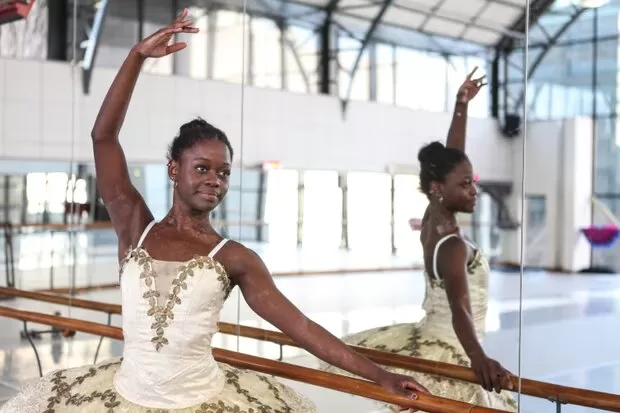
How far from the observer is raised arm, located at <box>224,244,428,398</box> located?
2086mm

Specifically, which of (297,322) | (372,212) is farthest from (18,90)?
(297,322)

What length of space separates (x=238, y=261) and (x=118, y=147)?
571 millimetres

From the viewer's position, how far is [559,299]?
11.8ft

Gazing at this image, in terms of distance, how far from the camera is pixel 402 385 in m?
2.06

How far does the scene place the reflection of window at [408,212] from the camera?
3.61 meters

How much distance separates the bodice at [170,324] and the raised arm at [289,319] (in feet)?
0.19

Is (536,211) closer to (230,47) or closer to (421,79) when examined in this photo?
(421,79)

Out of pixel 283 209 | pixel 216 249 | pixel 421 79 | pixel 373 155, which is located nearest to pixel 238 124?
pixel 283 209

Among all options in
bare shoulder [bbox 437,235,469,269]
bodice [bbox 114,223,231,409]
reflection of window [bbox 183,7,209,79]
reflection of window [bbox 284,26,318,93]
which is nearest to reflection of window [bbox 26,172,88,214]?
reflection of window [bbox 183,7,209,79]

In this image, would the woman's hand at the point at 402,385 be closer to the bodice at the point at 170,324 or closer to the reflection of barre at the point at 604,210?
the bodice at the point at 170,324

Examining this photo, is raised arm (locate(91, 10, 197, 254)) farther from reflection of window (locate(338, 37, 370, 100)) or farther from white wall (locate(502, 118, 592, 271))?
reflection of window (locate(338, 37, 370, 100))

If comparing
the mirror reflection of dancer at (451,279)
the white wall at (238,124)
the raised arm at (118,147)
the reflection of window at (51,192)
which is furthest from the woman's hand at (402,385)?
the reflection of window at (51,192)

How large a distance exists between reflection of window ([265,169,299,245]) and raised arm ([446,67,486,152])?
1540mm

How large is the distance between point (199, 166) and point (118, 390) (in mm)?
681
